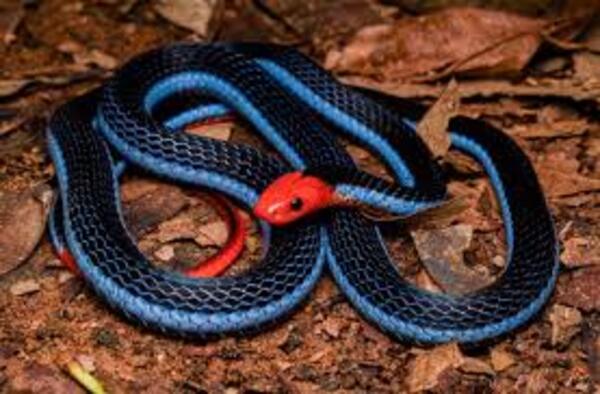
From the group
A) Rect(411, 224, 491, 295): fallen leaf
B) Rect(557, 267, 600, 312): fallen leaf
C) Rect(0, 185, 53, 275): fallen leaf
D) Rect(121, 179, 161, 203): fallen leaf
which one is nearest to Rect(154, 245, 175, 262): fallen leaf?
Rect(121, 179, 161, 203): fallen leaf

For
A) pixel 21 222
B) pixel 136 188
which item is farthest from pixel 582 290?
pixel 21 222

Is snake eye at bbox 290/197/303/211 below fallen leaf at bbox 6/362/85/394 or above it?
above

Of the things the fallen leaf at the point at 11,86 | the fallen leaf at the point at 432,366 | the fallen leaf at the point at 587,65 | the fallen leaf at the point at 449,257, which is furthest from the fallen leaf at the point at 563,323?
the fallen leaf at the point at 11,86

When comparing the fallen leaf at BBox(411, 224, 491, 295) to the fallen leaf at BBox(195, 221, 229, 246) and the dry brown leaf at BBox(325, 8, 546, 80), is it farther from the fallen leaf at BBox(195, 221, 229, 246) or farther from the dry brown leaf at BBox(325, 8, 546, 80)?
the dry brown leaf at BBox(325, 8, 546, 80)

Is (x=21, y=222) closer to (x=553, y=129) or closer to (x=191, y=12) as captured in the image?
(x=191, y=12)

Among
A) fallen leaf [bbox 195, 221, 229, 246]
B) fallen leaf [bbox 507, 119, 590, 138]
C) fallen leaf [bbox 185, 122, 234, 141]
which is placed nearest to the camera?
fallen leaf [bbox 195, 221, 229, 246]

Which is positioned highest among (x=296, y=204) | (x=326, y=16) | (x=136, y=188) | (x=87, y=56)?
(x=296, y=204)
